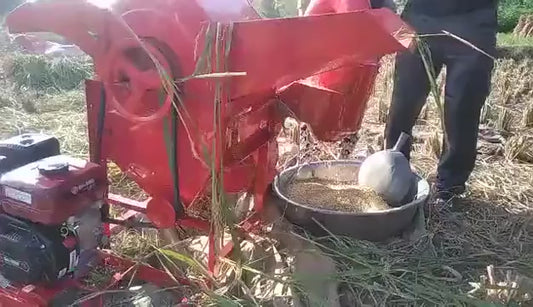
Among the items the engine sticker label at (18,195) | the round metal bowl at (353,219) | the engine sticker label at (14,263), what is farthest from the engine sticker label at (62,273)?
the round metal bowl at (353,219)

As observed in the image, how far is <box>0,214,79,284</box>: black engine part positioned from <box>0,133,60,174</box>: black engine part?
0.63 ft

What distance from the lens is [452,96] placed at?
3.27 m

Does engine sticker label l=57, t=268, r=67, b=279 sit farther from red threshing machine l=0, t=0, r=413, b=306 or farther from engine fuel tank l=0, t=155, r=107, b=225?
engine fuel tank l=0, t=155, r=107, b=225

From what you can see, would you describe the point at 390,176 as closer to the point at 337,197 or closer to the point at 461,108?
the point at 337,197

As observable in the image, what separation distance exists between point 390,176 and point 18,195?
1.44m

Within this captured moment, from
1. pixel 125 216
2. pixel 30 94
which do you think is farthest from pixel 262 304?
pixel 30 94

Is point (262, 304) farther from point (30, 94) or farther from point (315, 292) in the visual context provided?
point (30, 94)

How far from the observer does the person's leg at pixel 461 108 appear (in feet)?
10.5

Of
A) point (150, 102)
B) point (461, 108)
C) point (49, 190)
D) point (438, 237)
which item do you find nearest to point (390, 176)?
point (438, 237)

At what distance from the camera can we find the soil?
2.87m

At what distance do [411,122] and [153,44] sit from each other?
166 centimetres

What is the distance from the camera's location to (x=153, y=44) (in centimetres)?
221

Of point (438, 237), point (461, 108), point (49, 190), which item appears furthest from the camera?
point (461, 108)

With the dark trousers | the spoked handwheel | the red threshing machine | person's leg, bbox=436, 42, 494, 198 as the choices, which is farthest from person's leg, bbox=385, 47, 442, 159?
the spoked handwheel
